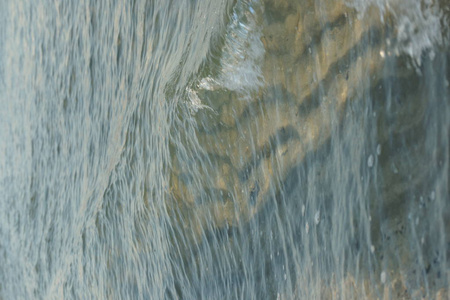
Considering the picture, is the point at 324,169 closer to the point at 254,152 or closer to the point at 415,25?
the point at 254,152

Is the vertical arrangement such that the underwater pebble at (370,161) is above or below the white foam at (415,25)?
below

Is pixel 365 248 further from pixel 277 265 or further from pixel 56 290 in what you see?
pixel 56 290

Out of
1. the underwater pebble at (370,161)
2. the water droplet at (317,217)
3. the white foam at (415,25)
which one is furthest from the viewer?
the water droplet at (317,217)

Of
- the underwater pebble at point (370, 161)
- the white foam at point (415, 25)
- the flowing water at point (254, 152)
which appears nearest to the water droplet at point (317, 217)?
the flowing water at point (254, 152)

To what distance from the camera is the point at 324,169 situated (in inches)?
77.7

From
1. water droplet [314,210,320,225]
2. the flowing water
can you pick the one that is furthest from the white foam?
water droplet [314,210,320,225]

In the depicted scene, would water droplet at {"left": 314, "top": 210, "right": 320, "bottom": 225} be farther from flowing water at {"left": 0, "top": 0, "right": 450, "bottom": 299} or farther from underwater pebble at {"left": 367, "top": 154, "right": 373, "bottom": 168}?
underwater pebble at {"left": 367, "top": 154, "right": 373, "bottom": 168}

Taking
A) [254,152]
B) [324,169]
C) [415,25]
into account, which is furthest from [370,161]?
[254,152]

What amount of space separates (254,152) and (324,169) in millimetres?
343

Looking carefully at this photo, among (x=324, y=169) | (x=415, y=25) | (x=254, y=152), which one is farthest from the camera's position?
(x=254, y=152)

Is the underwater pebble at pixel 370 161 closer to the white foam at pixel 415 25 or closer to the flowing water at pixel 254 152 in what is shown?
the flowing water at pixel 254 152

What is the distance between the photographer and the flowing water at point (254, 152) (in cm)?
166

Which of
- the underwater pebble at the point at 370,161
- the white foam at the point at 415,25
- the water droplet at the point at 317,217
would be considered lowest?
the water droplet at the point at 317,217

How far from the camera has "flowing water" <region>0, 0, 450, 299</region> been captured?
166 centimetres
